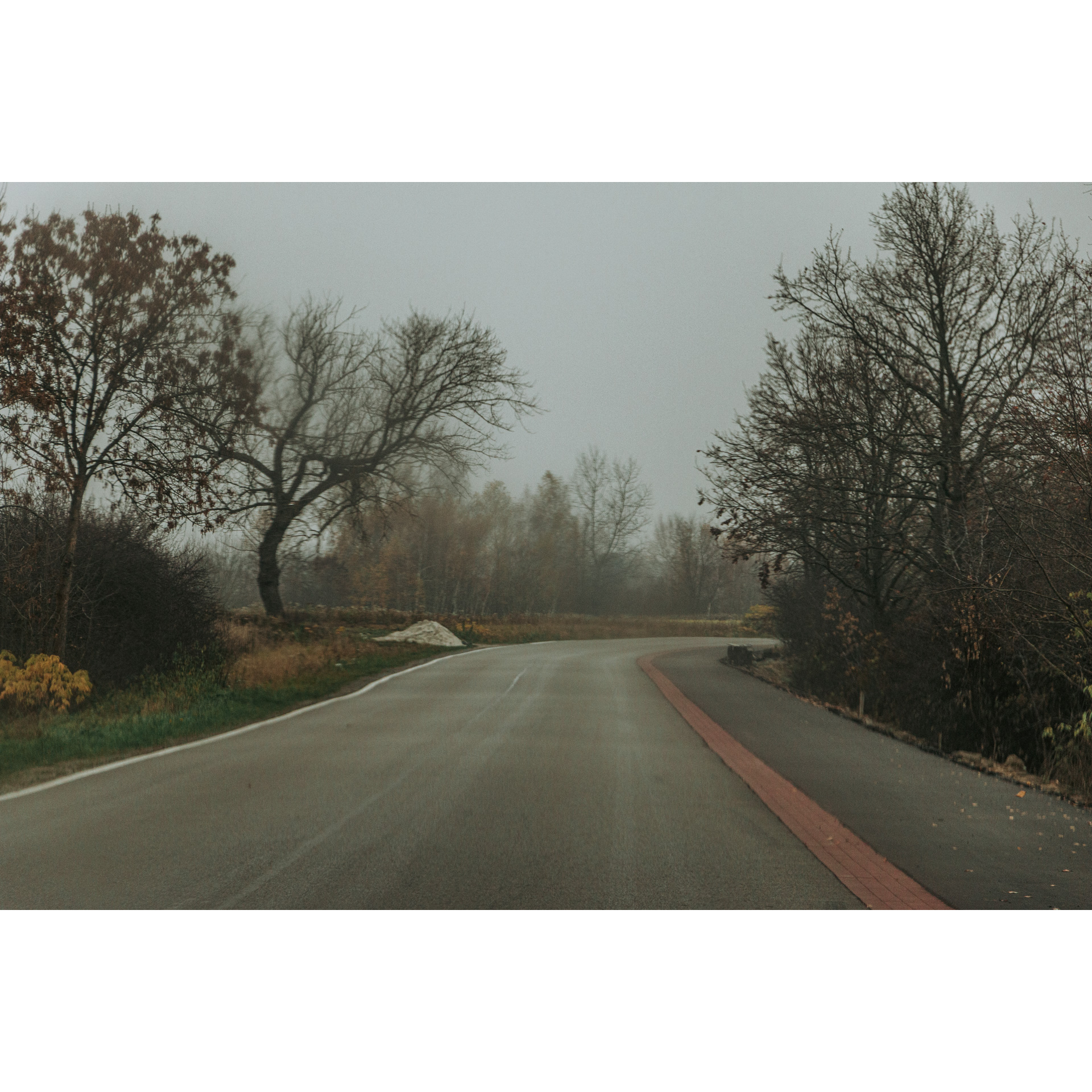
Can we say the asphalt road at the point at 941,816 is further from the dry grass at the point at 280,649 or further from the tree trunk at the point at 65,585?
the tree trunk at the point at 65,585

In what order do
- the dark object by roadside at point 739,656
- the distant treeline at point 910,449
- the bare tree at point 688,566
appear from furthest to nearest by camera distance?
the bare tree at point 688,566 → the dark object by roadside at point 739,656 → the distant treeline at point 910,449

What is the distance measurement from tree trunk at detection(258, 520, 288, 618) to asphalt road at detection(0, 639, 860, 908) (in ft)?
34.3

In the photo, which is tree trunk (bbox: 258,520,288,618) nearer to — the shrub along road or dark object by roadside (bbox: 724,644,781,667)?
the shrub along road

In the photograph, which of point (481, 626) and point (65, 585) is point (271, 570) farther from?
point (481, 626)

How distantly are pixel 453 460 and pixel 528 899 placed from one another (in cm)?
2144

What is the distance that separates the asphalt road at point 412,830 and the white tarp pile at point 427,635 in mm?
18426

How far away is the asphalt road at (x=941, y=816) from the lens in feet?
17.9

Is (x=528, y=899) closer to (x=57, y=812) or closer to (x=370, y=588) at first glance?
(x=57, y=812)

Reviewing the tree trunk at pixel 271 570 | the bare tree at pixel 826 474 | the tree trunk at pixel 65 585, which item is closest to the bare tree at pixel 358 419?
the tree trunk at pixel 271 570

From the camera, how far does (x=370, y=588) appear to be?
35781 mm

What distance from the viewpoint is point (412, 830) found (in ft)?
21.3

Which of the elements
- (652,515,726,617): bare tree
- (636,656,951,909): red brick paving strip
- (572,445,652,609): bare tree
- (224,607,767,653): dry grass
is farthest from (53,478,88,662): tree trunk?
(652,515,726,617): bare tree

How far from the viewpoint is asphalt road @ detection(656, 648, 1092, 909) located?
5.44m

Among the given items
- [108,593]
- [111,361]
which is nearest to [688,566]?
[108,593]
